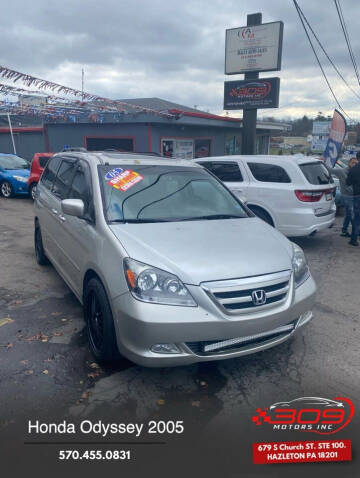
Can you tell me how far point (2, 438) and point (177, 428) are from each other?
3.93 ft

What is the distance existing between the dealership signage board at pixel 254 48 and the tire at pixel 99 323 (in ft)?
44.2

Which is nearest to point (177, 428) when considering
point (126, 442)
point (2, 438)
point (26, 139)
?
point (126, 442)

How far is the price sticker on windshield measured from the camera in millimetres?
3934

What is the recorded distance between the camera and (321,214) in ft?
23.8

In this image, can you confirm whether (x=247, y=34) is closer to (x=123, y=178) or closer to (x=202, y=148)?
(x=202, y=148)

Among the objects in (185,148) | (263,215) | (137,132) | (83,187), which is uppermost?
(137,132)

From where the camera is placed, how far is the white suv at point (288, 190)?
7.10 m

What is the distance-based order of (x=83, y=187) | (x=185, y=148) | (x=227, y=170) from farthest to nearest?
(x=185, y=148) < (x=227, y=170) < (x=83, y=187)

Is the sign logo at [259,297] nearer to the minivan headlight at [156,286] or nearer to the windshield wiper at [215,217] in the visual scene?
the minivan headlight at [156,286]

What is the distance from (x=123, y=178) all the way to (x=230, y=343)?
207 cm

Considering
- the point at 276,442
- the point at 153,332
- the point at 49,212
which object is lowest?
the point at 276,442

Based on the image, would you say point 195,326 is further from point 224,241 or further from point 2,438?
point 2,438

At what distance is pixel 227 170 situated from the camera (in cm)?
808

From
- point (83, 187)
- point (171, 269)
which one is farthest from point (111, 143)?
point (171, 269)
